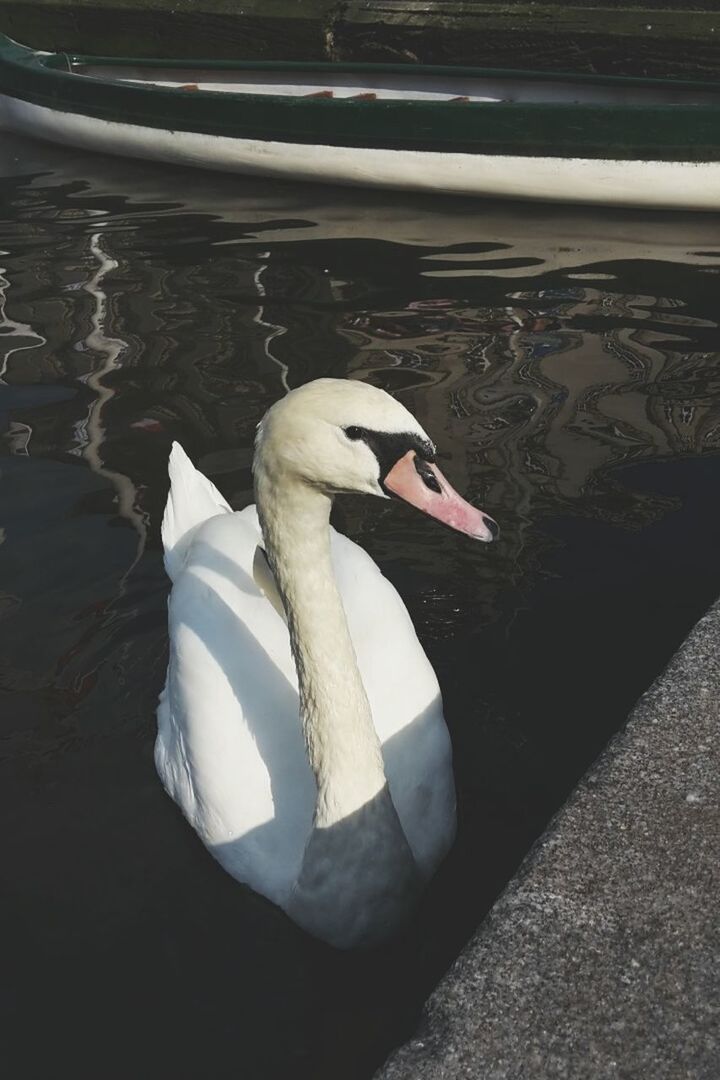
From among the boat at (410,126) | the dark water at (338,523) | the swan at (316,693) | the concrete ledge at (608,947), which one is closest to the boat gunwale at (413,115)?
the boat at (410,126)

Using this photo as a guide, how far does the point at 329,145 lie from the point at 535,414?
4.01m

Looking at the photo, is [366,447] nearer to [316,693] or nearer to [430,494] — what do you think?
[430,494]

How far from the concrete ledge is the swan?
61 centimetres

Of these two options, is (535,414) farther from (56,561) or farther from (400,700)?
(400,700)

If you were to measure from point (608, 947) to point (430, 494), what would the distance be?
3.33 feet

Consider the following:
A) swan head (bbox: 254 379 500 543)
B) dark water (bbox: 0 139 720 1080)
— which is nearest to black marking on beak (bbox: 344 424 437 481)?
swan head (bbox: 254 379 500 543)

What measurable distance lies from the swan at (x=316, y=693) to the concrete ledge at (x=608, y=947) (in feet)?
1.99

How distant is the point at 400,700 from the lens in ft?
11.3

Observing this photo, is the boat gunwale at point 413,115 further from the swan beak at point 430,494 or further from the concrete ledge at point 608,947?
the concrete ledge at point 608,947

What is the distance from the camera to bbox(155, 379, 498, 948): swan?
108 inches

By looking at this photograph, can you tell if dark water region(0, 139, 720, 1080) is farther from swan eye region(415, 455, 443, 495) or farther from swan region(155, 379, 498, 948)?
swan eye region(415, 455, 443, 495)

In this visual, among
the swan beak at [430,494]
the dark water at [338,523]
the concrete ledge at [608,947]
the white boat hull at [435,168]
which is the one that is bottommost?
the dark water at [338,523]

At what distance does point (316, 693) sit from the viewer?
9.93ft

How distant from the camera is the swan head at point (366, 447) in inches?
106
